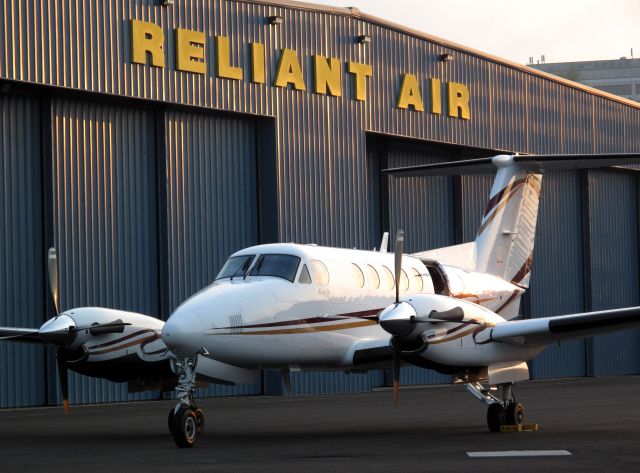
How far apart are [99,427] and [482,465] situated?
9695mm

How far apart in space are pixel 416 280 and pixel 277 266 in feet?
10.8

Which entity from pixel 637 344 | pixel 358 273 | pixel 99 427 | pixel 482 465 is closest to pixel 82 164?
pixel 99 427

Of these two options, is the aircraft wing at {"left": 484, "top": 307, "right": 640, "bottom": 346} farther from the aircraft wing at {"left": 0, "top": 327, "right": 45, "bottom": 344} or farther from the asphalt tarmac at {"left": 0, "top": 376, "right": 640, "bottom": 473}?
the aircraft wing at {"left": 0, "top": 327, "right": 45, "bottom": 344}

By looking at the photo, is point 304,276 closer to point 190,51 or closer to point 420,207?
point 190,51

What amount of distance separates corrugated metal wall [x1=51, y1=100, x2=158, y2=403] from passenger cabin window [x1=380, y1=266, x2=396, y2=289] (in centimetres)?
1073

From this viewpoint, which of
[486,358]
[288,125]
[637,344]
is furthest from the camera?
[637,344]

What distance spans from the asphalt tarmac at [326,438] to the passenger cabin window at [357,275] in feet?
7.73

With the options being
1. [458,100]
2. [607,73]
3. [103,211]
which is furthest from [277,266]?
[607,73]

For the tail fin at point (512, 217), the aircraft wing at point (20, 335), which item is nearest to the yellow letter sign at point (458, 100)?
the tail fin at point (512, 217)

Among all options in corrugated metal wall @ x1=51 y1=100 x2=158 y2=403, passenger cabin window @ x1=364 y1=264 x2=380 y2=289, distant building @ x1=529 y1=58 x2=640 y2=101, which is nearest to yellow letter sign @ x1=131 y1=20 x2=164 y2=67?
corrugated metal wall @ x1=51 y1=100 x2=158 y2=403

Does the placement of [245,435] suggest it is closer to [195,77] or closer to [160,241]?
[160,241]

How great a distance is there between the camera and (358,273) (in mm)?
17812

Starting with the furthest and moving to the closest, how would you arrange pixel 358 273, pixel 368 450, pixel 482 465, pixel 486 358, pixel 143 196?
1. pixel 143 196
2. pixel 358 273
3. pixel 486 358
4. pixel 368 450
5. pixel 482 465

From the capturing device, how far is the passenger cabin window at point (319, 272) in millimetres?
16750
